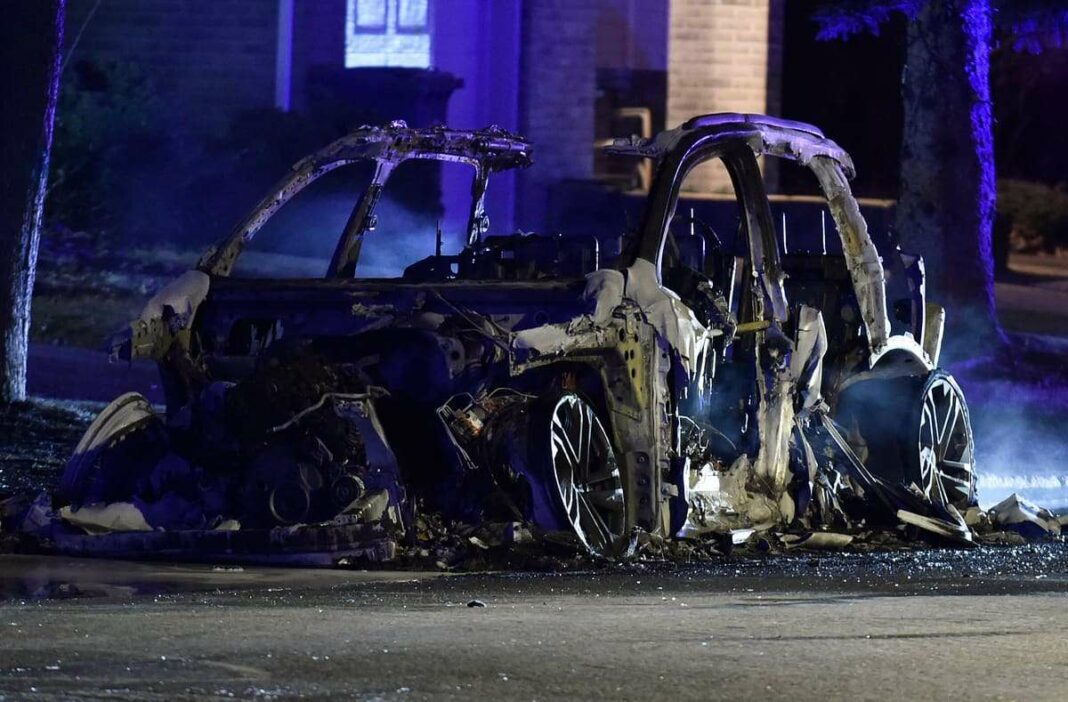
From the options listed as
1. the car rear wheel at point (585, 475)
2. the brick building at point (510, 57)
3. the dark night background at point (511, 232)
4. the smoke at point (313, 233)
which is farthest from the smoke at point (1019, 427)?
the brick building at point (510, 57)

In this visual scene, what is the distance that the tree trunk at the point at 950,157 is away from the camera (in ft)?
63.0

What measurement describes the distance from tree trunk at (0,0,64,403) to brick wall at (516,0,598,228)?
43.1ft

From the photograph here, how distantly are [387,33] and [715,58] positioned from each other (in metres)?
4.78

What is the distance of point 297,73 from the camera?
96.1ft

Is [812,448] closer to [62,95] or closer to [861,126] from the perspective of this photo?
[62,95]

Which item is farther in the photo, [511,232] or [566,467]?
[511,232]

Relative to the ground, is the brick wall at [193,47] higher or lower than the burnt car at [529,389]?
higher

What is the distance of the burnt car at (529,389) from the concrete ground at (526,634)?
447 millimetres

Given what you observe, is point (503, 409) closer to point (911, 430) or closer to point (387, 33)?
point (911, 430)

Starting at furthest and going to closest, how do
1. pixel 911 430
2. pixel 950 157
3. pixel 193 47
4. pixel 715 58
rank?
pixel 193 47, pixel 715 58, pixel 950 157, pixel 911 430

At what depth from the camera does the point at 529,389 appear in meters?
8.62

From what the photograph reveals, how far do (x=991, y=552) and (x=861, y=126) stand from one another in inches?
1175

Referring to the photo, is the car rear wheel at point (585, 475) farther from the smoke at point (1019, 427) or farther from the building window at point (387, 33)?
the building window at point (387, 33)

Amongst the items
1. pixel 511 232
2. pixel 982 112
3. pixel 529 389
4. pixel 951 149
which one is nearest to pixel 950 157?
pixel 951 149
